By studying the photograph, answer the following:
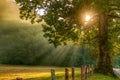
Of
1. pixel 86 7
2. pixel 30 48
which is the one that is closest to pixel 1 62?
pixel 30 48

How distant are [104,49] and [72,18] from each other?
22.8ft

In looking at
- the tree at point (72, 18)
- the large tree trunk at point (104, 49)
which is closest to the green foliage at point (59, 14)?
the tree at point (72, 18)

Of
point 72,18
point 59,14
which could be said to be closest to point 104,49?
point 72,18

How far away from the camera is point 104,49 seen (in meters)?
45.4

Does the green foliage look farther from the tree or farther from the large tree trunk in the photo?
the large tree trunk

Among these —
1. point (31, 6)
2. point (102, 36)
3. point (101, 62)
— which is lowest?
point (101, 62)

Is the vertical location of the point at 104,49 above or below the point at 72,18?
below

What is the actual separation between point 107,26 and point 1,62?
5222 cm

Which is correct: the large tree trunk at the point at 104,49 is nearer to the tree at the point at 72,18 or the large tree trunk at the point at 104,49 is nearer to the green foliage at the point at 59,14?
the tree at the point at 72,18

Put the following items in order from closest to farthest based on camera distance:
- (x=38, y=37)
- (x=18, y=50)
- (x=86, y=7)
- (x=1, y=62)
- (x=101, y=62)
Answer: (x=86, y=7) → (x=101, y=62) → (x=1, y=62) → (x=18, y=50) → (x=38, y=37)

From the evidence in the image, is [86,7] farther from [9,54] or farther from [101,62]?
[9,54]

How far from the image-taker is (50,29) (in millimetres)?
40250

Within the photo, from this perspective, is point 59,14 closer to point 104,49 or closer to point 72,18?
point 72,18

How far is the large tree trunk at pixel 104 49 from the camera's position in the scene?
148ft
